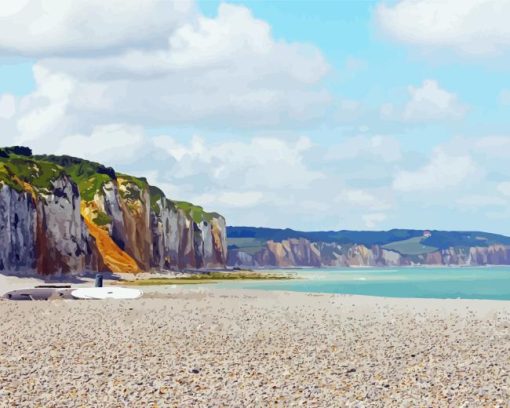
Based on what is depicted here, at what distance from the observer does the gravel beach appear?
17.9 m

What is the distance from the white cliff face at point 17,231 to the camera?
97125 mm

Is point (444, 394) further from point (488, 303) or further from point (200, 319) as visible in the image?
point (488, 303)

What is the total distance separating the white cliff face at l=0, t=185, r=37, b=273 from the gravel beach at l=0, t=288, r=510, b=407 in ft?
199

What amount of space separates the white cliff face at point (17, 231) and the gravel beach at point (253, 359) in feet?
199

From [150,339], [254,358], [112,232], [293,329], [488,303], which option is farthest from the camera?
[112,232]

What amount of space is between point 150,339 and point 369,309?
57.8 feet

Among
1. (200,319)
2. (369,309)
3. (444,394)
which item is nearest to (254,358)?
(444,394)

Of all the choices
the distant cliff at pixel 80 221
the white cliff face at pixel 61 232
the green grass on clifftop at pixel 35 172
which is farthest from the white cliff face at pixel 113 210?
the green grass on clifftop at pixel 35 172

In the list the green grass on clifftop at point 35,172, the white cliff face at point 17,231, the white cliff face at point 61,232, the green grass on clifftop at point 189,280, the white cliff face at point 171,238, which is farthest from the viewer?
the white cliff face at point 171,238

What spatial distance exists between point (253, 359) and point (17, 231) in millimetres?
80834

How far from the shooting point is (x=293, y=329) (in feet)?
102

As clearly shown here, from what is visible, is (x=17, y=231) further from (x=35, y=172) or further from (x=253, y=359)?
(x=253, y=359)

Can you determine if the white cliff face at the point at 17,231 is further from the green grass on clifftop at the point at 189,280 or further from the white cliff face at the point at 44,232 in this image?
the green grass on clifftop at the point at 189,280

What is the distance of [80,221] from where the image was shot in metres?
117
